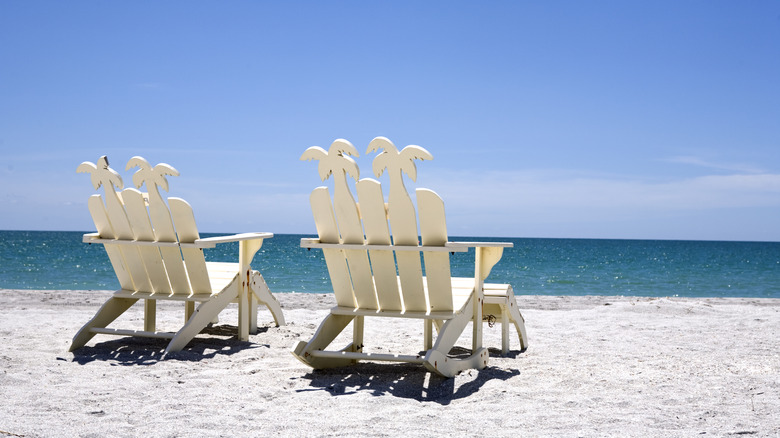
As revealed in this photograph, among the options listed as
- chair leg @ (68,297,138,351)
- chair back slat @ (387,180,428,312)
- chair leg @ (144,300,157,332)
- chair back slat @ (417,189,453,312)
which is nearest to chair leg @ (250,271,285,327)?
chair leg @ (144,300,157,332)

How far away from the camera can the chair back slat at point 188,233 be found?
4.66 m

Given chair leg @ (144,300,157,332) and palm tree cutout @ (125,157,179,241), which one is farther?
chair leg @ (144,300,157,332)

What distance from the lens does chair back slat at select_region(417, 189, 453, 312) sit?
12.1 feet

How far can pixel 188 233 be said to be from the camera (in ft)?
15.3

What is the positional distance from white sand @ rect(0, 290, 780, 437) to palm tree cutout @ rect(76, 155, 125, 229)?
1.10 m

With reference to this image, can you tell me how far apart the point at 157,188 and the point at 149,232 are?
34 cm

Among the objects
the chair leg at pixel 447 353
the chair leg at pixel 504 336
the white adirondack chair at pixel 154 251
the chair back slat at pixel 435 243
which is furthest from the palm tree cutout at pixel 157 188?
the chair leg at pixel 504 336

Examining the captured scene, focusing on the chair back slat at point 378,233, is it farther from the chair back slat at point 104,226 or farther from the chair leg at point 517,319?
the chair back slat at point 104,226

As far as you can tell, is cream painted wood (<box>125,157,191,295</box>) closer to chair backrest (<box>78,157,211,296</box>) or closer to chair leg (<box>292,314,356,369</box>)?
chair backrest (<box>78,157,211,296</box>)

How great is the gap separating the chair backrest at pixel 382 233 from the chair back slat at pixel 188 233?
3.83ft

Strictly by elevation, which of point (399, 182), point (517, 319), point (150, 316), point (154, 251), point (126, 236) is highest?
point (399, 182)

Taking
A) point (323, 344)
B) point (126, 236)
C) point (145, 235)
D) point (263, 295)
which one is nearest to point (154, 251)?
point (145, 235)

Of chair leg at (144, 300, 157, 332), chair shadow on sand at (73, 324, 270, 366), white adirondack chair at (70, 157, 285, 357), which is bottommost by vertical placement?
chair shadow on sand at (73, 324, 270, 366)

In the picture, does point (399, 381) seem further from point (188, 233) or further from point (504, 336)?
point (188, 233)
